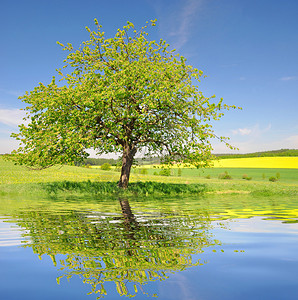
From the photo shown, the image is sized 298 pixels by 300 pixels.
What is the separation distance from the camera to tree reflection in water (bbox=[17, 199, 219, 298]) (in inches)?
180

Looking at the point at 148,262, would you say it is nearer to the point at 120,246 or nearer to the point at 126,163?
the point at 120,246

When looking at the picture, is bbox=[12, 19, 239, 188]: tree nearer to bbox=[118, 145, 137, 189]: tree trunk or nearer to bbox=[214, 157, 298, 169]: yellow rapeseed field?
bbox=[118, 145, 137, 189]: tree trunk

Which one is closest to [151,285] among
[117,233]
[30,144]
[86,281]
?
[86,281]

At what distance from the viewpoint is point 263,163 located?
313 feet

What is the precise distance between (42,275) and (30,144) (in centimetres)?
2288

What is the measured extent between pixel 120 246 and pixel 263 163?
95.9m

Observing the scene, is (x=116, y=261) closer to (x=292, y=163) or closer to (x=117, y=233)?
(x=117, y=233)

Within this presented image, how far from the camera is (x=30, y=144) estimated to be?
2586 centimetres

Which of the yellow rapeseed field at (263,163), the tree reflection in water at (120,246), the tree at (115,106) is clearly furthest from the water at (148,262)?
the yellow rapeseed field at (263,163)

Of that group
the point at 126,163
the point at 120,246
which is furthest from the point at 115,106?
the point at 120,246

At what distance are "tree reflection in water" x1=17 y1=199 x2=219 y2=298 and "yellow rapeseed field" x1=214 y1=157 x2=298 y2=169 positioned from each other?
82.3 metres

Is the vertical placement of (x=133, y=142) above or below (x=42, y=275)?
above

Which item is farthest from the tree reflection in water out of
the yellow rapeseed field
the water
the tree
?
the yellow rapeseed field

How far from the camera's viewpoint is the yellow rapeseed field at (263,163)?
9094 cm
